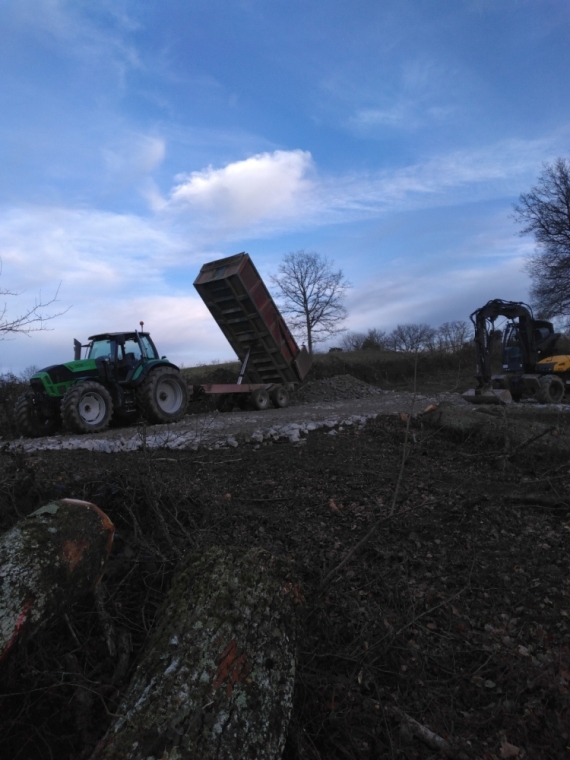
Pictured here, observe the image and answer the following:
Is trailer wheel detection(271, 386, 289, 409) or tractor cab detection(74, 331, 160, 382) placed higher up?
tractor cab detection(74, 331, 160, 382)

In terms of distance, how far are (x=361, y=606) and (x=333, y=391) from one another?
15.5m

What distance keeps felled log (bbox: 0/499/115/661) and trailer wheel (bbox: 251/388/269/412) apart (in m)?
10.6

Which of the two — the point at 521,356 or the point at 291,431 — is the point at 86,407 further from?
the point at 521,356

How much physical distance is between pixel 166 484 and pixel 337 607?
61.9 inches

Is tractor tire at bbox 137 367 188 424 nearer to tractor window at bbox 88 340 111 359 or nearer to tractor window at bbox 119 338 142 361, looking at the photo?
tractor window at bbox 119 338 142 361

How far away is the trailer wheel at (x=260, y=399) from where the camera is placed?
13.4 metres

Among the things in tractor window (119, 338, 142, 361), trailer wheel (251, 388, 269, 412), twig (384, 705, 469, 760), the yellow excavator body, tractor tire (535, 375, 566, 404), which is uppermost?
tractor window (119, 338, 142, 361)

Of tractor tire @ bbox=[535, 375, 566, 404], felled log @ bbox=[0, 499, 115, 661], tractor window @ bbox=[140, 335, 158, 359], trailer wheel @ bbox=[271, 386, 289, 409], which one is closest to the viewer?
felled log @ bbox=[0, 499, 115, 661]

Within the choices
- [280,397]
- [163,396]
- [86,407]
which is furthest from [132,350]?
[280,397]

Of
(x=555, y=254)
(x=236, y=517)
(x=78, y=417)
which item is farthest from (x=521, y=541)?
(x=555, y=254)

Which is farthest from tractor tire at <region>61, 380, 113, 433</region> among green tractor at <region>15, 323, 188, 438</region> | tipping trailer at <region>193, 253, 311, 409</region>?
tipping trailer at <region>193, 253, 311, 409</region>

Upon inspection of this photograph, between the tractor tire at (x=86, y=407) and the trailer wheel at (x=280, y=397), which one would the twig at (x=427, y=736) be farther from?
the trailer wheel at (x=280, y=397)

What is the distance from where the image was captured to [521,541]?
3.90 metres

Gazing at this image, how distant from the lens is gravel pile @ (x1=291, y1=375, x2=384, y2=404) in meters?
17.3
